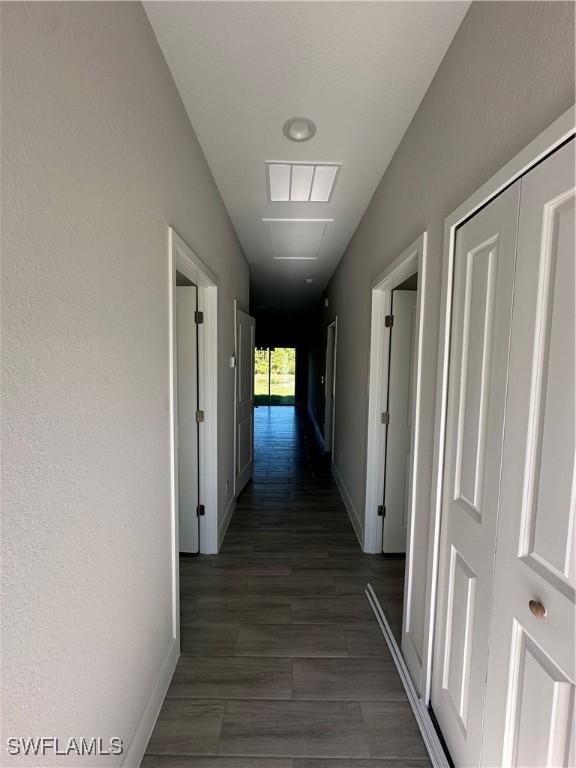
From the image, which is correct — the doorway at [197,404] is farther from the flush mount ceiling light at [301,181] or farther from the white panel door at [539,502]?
the white panel door at [539,502]

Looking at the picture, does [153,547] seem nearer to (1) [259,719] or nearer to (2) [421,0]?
(1) [259,719]

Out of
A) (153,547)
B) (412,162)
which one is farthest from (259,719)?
(412,162)

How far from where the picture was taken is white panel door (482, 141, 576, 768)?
0.79m

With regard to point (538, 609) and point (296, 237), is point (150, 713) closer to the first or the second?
point (538, 609)

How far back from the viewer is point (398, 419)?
269cm

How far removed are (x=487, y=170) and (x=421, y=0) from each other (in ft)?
2.12

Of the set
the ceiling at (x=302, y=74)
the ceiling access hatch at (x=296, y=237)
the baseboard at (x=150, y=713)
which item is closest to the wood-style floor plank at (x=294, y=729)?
the baseboard at (x=150, y=713)

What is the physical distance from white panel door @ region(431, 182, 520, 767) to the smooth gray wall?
173 millimetres

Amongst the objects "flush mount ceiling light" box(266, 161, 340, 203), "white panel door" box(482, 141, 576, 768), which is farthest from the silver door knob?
"flush mount ceiling light" box(266, 161, 340, 203)

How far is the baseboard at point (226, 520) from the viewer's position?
114 inches

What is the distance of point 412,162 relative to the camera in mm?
1786

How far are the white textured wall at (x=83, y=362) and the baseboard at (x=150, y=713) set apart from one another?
7 centimetres

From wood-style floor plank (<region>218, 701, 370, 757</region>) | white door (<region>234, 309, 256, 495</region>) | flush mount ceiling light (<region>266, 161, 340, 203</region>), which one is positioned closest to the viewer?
wood-style floor plank (<region>218, 701, 370, 757</region>)

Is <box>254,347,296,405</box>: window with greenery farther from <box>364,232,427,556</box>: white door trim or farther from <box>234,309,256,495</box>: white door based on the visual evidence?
<box>364,232,427,556</box>: white door trim
